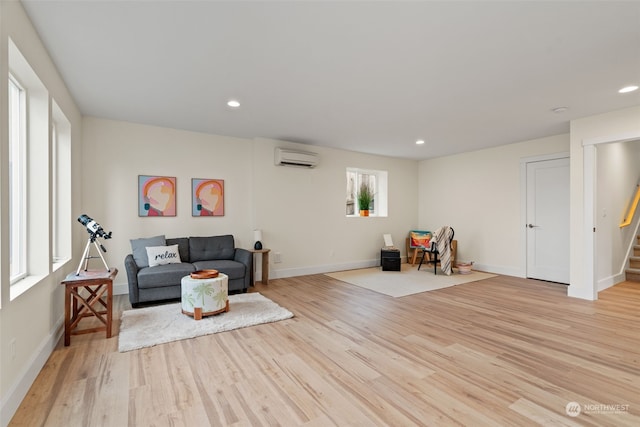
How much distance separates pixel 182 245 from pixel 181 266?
56 cm

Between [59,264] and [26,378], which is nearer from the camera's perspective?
[26,378]

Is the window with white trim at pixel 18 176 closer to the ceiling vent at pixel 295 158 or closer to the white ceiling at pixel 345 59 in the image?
the white ceiling at pixel 345 59

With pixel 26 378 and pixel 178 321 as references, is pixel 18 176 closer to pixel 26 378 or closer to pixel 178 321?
pixel 26 378

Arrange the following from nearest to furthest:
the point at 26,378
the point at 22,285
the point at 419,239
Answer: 1. the point at 26,378
2. the point at 22,285
3. the point at 419,239

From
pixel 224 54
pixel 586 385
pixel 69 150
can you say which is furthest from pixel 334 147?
pixel 586 385

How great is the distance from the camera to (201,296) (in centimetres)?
339

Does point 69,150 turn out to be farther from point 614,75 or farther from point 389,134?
point 614,75

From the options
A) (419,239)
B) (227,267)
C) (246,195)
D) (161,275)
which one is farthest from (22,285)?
(419,239)

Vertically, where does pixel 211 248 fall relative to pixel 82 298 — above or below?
above

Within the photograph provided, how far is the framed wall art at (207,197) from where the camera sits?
5031mm

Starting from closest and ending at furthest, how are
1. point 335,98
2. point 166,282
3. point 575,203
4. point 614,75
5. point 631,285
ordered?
point 614,75 < point 335,98 < point 166,282 < point 575,203 < point 631,285

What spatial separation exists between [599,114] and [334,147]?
3.99m

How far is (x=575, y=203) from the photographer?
4285 millimetres

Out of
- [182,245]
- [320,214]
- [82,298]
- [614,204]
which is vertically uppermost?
[614,204]
